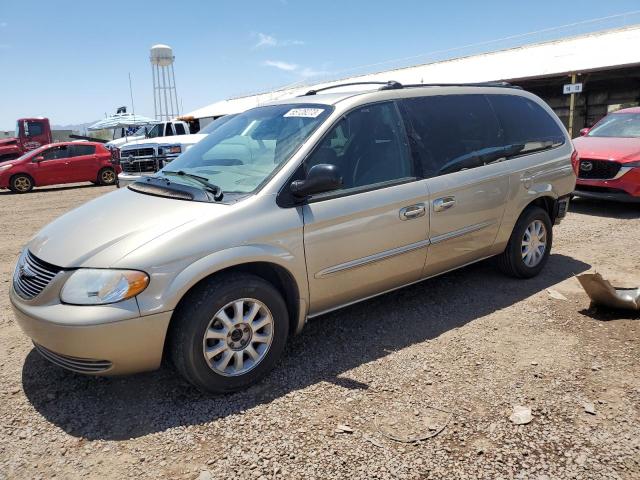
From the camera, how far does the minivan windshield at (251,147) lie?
3262 mm

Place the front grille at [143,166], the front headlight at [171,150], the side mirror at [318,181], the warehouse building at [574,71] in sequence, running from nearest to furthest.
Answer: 1. the side mirror at [318,181]
2. the front grille at [143,166]
3. the front headlight at [171,150]
4. the warehouse building at [574,71]

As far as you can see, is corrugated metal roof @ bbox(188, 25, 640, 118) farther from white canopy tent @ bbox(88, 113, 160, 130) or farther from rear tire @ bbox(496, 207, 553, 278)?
rear tire @ bbox(496, 207, 553, 278)

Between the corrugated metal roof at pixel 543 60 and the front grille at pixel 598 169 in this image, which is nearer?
the front grille at pixel 598 169

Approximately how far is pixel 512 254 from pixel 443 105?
1.57 m

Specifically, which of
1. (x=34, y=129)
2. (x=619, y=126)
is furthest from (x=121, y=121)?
(x=619, y=126)

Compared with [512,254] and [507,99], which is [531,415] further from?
[507,99]

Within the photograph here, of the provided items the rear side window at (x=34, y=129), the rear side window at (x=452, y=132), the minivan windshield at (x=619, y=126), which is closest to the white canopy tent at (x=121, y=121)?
the rear side window at (x=34, y=129)

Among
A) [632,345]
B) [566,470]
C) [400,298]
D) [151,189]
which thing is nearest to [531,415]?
[566,470]

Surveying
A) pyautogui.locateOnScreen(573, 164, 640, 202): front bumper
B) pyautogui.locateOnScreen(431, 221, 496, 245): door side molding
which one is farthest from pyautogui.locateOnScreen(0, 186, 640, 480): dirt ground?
pyautogui.locateOnScreen(573, 164, 640, 202): front bumper

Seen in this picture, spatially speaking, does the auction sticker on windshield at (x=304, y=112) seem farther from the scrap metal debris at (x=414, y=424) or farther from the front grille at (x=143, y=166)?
the front grille at (x=143, y=166)

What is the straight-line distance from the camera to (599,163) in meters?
7.71

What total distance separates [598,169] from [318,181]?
6483 mm

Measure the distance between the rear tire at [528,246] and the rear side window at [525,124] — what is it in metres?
0.63

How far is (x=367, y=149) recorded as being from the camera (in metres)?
3.54
